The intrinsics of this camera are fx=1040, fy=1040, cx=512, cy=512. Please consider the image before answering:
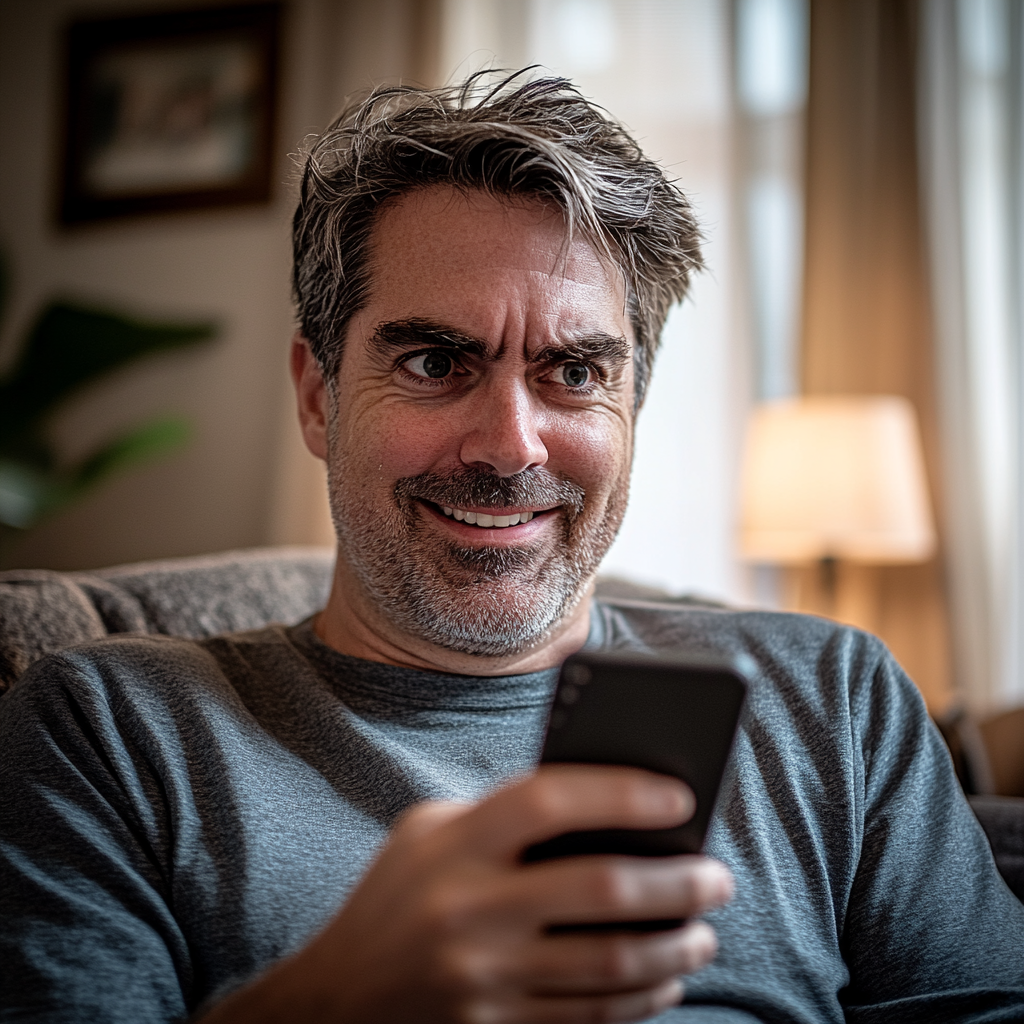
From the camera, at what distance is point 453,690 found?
0.91 metres

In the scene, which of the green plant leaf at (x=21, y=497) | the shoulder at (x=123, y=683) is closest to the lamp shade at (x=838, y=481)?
the shoulder at (x=123, y=683)

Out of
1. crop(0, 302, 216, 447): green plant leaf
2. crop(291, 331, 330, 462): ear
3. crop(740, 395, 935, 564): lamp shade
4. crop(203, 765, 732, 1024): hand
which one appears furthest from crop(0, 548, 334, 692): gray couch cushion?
crop(0, 302, 216, 447): green plant leaf

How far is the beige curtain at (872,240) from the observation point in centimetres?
246

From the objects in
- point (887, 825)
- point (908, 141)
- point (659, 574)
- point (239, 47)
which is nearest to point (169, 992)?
point (887, 825)

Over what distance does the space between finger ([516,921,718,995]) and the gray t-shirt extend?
255 millimetres

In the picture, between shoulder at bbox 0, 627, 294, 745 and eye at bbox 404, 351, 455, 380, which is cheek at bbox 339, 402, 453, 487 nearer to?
eye at bbox 404, 351, 455, 380

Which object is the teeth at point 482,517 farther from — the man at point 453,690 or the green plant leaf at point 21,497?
the green plant leaf at point 21,497

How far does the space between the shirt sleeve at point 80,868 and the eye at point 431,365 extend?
0.38 meters

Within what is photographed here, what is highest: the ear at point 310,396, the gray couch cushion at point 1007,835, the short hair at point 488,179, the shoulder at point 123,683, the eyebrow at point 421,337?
the short hair at point 488,179

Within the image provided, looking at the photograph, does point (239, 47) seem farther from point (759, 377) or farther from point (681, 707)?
point (681, 707)

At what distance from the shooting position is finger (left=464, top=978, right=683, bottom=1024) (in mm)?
506

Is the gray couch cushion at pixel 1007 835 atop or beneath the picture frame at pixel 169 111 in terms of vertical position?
beneath

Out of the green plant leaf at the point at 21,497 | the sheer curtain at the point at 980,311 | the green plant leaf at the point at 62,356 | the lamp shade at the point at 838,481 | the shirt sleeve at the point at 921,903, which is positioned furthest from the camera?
the green plant leaf at the point at 62,356

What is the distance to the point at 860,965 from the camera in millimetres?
849
